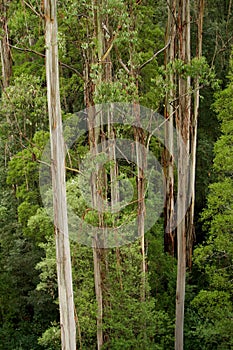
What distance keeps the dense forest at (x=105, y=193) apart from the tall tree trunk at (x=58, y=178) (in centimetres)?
2

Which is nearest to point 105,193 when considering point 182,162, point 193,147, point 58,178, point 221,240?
point 182,162

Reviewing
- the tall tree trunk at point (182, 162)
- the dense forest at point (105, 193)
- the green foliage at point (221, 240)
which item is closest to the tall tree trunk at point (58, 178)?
the dense forest at point (105, 193)

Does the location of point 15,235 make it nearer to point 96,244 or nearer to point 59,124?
point 96,244

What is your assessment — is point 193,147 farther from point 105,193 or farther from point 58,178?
point 58,178

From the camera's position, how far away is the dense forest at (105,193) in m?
Result: 9.13

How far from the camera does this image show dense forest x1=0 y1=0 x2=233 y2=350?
9133mm

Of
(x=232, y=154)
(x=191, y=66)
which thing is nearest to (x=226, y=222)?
(x=232, y=154)

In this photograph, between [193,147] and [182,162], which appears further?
[193,147]

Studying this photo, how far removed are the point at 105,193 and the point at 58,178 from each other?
338 centimetres

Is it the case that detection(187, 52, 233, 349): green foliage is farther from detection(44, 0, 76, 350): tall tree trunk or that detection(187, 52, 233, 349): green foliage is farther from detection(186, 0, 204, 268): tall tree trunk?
detection(44, 0, 76, 350): tall tree trunk

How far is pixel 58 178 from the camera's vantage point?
7840 mm

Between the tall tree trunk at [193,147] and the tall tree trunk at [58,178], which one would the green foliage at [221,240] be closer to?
the tall tree trunk at [193,147]

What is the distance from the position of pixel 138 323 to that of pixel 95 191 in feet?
9.80

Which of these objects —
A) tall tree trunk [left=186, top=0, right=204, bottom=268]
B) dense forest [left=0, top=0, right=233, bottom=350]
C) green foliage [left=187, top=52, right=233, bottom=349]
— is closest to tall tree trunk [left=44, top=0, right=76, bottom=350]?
dense forest [left=0, top=0, right=233, bottom=350]
